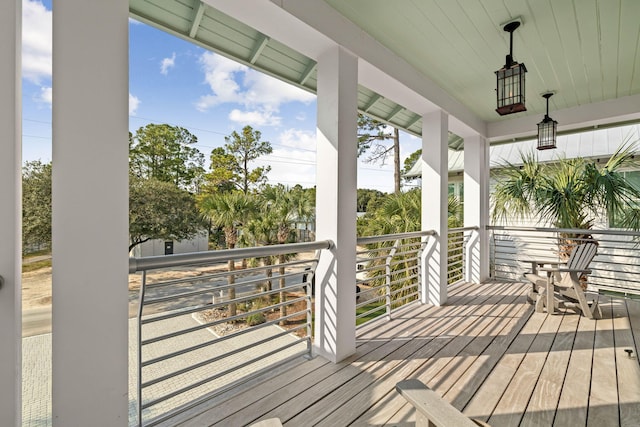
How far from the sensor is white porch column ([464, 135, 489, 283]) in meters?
4.61

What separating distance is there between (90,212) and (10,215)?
22 centimetres

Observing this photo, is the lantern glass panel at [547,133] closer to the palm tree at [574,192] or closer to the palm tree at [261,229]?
the palm tree at [574,192]

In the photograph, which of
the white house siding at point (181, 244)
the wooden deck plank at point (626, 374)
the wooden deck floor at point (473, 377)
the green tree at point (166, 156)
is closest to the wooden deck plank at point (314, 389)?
the wooden deck floor at point (473, 377)

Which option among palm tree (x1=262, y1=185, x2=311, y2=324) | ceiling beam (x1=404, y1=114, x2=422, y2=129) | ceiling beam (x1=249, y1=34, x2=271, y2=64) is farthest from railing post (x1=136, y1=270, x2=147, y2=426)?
palm tree (x1=262, y1=185, x2=311, y2=324)

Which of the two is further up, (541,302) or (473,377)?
(541,302)

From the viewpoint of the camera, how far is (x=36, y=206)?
1.54 metres

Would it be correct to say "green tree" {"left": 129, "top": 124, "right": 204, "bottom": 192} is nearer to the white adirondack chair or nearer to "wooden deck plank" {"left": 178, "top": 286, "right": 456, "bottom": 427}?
"wooden deck plank" {"left": 178, "top": 286, "right": 456, "bottom": 427}

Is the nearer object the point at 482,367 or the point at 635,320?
the point at 482,367

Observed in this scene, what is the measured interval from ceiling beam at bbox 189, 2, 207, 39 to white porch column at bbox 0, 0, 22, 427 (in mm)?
1033

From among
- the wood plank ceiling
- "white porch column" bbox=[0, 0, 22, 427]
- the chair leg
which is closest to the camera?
"white porch column" bbox=[0, 0, 22, 427]

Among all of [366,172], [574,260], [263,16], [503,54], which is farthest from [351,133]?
[366,172]

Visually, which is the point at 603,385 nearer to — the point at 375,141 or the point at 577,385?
the point at 577,385

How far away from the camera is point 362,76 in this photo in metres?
2.66

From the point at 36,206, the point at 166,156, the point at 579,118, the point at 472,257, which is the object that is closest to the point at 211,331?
the point at 166,156
